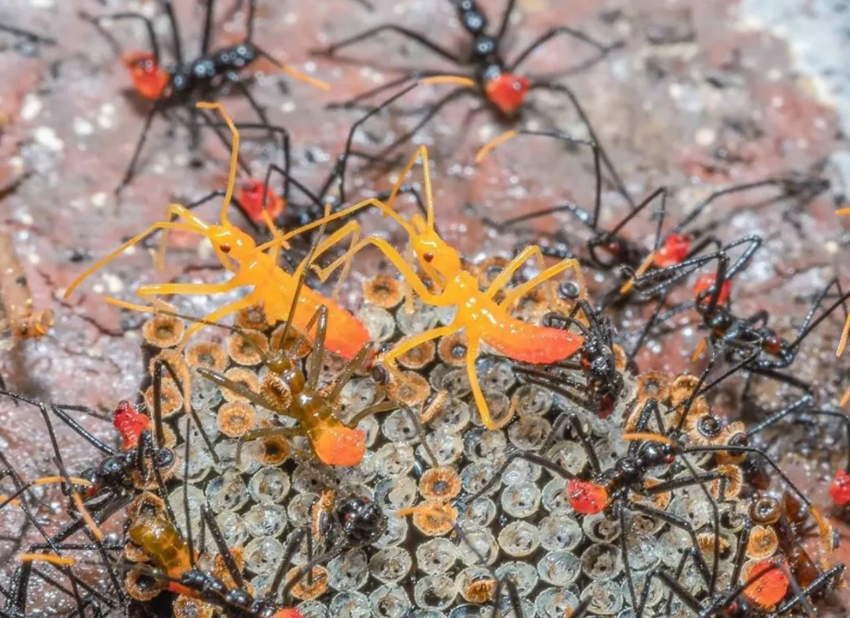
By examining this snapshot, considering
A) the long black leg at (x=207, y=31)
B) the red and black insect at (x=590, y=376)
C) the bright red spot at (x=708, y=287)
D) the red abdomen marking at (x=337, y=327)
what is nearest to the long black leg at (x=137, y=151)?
the long black leg at (x=207, y=31)

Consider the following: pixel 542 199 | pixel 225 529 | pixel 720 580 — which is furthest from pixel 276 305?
pixel 720 580

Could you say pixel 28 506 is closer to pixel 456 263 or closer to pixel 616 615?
pixel 456 263

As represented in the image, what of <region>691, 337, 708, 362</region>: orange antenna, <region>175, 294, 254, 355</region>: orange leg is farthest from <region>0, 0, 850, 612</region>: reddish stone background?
<region>175, 294, 254, 355</region>: orange leg

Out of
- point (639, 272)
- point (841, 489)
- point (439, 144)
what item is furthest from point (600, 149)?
point (841, 489)

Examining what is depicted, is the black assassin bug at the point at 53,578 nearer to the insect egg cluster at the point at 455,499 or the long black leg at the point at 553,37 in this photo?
the insect egg cluster at the point at 455,499

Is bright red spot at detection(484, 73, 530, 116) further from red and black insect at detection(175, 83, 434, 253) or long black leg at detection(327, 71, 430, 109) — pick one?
red and black insect at detection(175, 83, 434, 253)
